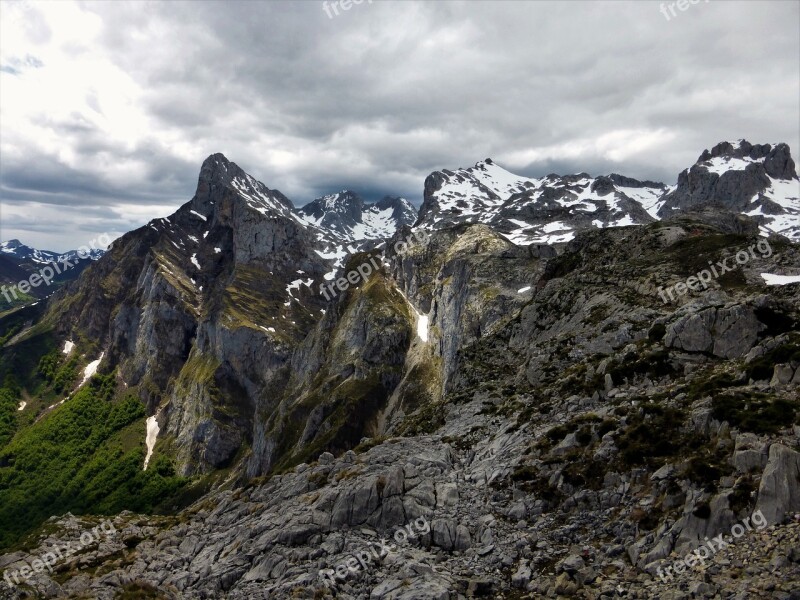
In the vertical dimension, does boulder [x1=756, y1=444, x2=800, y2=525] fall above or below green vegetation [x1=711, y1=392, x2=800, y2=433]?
below

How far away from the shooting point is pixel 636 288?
60750mm

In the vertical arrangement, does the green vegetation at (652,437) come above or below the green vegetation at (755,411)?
below

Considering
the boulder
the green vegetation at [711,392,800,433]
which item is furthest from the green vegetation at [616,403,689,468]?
the boulder

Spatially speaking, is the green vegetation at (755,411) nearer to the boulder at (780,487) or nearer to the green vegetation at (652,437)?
the green vegetation at (652,437)

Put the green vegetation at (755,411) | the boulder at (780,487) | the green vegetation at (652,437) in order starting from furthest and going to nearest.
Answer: the green vegetation at (652,437) → the green vegetation at (755,411) → the boulder at (780,487)

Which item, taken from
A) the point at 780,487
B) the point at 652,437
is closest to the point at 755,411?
the point at 652,437

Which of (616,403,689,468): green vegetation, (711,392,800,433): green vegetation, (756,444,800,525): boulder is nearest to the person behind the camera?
(756,444,800,525): boulder

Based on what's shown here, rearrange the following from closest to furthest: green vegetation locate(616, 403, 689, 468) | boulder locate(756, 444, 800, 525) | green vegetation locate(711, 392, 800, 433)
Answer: boulder locate(756, 444, 800, 525) < green vegetation locate(711, 392, 800, 433) < green vegetation locate(616, 403, 689, 468)

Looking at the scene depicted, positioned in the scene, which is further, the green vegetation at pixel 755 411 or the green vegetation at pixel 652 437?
the green vegetation at pixel 652 437

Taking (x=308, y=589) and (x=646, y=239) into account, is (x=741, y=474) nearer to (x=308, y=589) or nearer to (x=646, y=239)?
(x=308, y=589)

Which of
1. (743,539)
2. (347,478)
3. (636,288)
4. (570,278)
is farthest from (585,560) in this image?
(570,278)

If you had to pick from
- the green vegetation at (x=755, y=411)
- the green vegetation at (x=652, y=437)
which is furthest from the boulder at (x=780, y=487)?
the green vegetation at (x=652, y=437)

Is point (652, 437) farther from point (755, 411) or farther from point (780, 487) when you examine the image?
point (780, 487)

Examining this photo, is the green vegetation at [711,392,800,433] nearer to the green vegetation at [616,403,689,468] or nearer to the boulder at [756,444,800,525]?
the green vegetation at [616,403,689,468]
